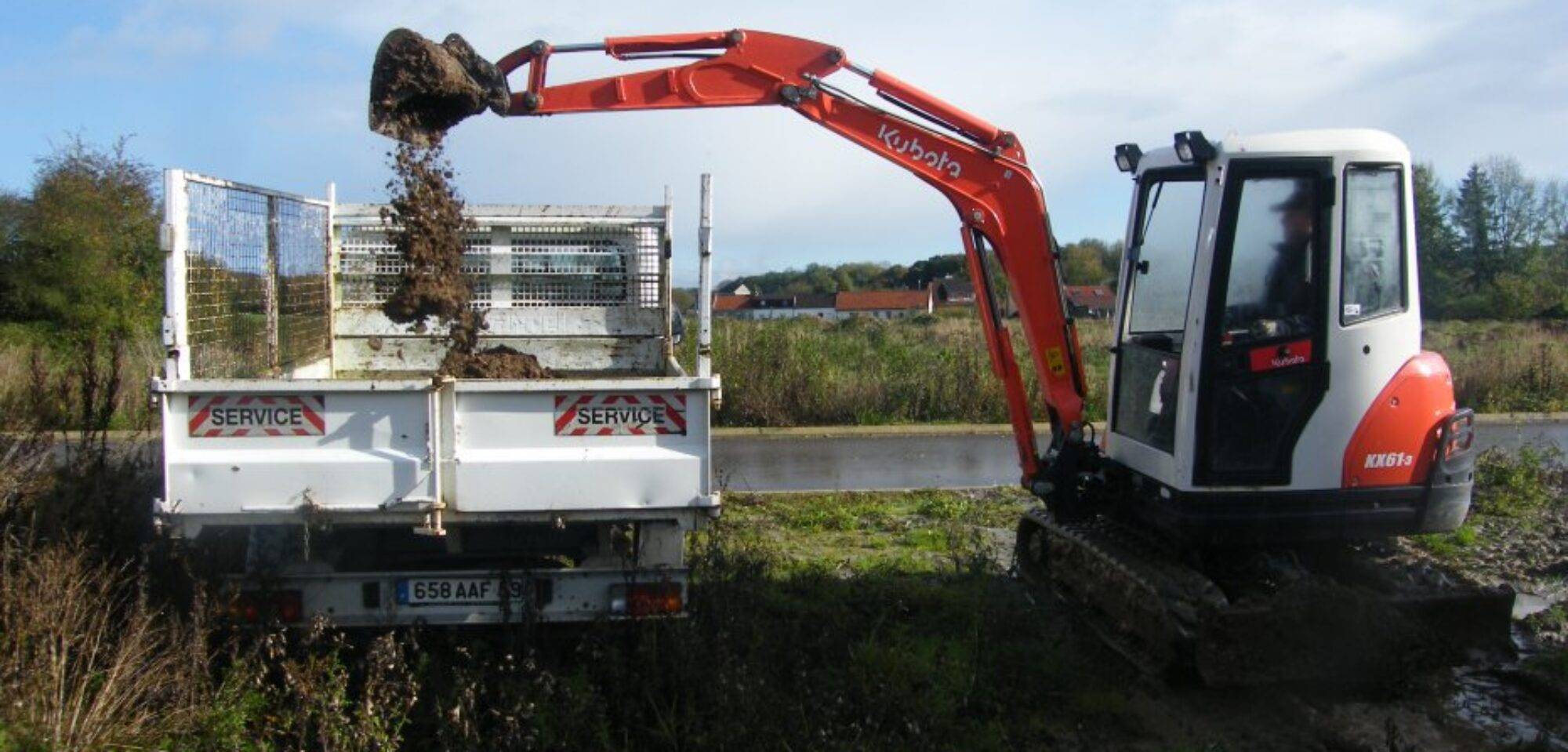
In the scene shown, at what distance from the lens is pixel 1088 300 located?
8359 millimetres

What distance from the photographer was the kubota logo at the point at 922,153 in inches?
281

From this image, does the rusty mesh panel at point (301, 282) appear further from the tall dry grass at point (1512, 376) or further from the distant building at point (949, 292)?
the distant building at point (949, 292)

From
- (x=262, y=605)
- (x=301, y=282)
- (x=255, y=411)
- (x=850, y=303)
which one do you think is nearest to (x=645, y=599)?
(x=262, y=605)

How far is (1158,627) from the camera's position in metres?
→ 5.95

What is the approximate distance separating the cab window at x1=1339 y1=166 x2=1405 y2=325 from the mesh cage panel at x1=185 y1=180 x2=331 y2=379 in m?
5.33

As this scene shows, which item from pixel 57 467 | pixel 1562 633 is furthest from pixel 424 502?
pixel 1562 633

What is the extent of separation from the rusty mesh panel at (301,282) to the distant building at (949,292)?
35474 mm

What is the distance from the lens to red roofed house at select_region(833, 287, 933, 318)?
5556 cm

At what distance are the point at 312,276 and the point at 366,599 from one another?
2542 millimetres

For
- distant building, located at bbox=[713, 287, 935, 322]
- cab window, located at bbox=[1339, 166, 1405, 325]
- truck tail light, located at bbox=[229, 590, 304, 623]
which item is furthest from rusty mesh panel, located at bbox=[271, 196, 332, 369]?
distant building, located at bbox=[713, 287, 935, 322]

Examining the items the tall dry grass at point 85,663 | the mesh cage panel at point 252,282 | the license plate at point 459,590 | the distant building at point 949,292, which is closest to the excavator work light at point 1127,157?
the license plate at point 459,590

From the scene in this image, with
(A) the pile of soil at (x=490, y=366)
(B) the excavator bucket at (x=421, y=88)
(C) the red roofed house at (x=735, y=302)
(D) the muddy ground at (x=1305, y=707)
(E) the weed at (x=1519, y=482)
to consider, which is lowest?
(D) the muddy ground at (x=1305, y=707)

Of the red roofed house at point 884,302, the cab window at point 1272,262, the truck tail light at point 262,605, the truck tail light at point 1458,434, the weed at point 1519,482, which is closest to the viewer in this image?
the truck tail light at point 262,605

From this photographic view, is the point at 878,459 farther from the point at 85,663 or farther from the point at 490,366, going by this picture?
the point at 85,663
